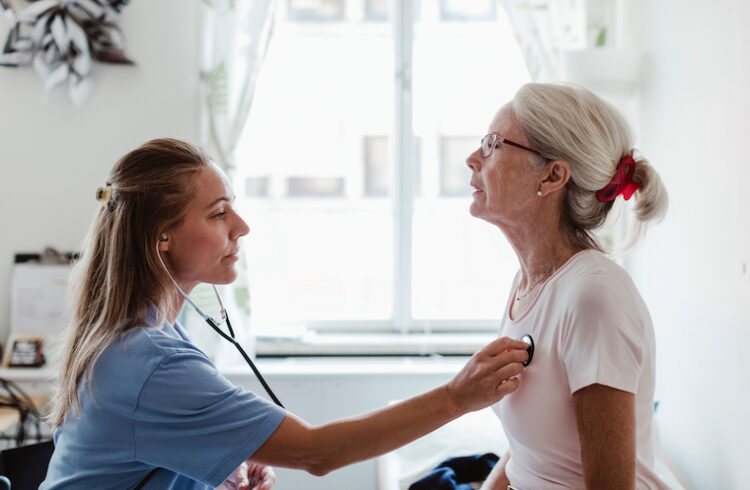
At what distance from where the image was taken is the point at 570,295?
126 centimetres

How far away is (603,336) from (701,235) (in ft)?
3.62

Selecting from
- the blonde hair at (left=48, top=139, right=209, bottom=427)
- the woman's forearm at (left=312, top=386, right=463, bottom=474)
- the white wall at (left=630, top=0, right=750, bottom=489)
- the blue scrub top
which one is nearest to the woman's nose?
the blonde hair at (left=48, top=139, right=209, bottom=427)

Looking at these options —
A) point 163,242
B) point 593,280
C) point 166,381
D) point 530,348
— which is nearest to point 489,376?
point 530,348

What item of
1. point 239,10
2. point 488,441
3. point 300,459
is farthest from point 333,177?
point 300,459

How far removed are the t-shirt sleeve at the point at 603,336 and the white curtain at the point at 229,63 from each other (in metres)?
1.82

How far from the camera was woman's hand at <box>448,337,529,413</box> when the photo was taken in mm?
1236

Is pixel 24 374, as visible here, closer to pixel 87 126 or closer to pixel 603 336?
pixel 87 126

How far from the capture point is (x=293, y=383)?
8.85 feet

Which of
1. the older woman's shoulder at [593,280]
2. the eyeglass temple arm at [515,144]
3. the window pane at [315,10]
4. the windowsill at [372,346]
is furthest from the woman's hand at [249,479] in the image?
the window pane at [315,10]

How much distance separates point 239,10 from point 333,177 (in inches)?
30.1

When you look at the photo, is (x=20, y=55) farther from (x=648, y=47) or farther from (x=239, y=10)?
(x=648, y=47)

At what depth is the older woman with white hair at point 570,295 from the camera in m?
1.17

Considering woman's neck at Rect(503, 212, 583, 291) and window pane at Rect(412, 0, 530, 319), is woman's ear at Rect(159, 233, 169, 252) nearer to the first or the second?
woman's neck at Rect(503, 212, 583, 291)

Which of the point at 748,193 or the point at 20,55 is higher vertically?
the point at 20,55
